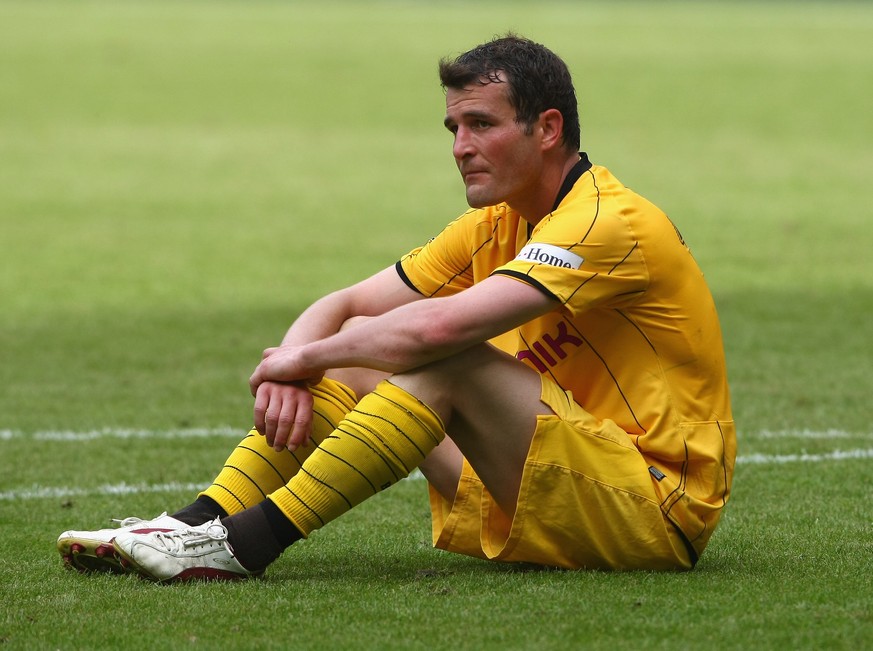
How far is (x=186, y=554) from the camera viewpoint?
163 inches

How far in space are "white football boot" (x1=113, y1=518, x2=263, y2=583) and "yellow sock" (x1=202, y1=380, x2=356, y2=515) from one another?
19cm

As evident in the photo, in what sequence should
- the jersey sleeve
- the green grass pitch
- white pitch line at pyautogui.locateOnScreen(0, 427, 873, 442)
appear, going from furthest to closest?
1. white pitch line at pyautogui.locateOnScreen(0, 427, 873, 442)
2. the jersey sleeve
3. the green grass pitch

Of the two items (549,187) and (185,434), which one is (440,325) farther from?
(185,434)

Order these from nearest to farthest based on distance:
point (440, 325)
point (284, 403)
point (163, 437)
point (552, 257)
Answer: point (440, 325)
point (552, 257)
point (284, 403)
point (163, 437)

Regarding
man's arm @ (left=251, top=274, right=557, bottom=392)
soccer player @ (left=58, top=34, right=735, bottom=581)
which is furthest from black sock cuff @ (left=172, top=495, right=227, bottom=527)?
man's arm @ (left=251, top=274, right=557, bottom=392)

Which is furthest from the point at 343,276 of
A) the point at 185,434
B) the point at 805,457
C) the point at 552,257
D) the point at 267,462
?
the point at 552,257

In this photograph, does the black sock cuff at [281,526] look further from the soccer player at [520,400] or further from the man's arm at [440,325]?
the man's arm at [440,325]

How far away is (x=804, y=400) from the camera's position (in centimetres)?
771

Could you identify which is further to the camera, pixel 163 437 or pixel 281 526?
pixel 163 437

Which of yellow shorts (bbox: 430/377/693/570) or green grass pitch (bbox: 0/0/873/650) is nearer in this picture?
green grass pitch (bbox: 0/0/873/650)

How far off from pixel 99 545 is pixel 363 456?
0.83 meters

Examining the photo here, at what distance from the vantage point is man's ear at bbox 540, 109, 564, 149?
168 inches

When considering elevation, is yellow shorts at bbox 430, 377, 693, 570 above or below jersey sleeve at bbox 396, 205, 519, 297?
below

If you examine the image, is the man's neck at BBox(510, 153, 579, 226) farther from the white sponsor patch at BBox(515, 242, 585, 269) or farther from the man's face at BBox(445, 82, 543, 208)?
the white sponsor patch at BBox(515, 242, 585, 269)
